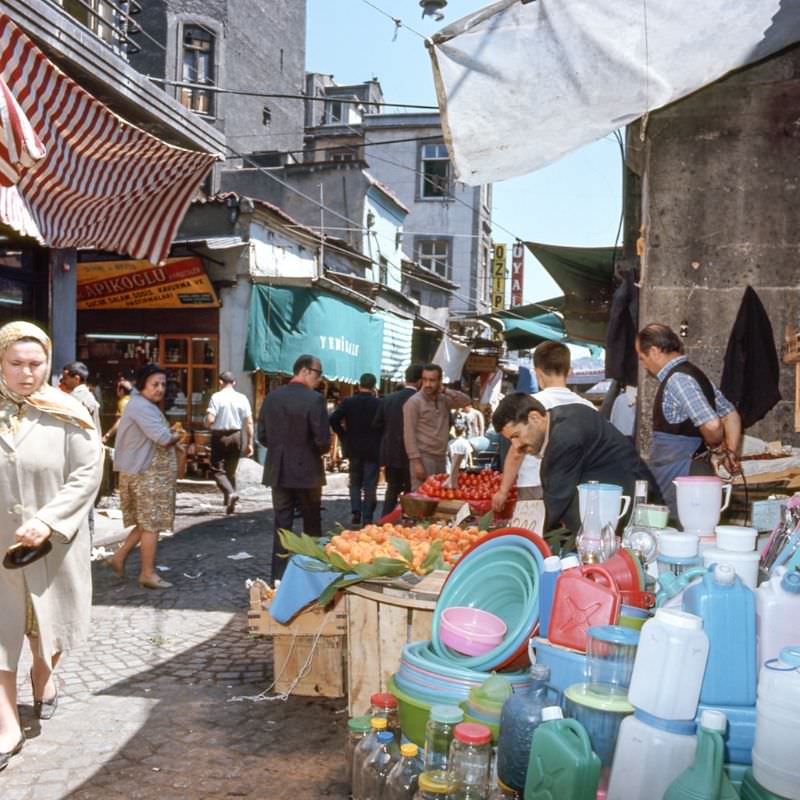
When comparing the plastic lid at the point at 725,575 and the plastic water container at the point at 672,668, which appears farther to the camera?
the plastic lid at the point at 725,575

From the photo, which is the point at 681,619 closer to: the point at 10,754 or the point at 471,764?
the point at 471,764

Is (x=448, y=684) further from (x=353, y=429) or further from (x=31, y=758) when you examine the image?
(x=353, y=429)

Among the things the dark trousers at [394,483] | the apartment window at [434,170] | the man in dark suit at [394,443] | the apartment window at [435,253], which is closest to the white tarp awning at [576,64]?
the man in dark suit at [394,443]

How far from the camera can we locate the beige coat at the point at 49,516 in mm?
4102

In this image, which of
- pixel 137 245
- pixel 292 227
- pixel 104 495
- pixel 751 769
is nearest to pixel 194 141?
pixel 137 245

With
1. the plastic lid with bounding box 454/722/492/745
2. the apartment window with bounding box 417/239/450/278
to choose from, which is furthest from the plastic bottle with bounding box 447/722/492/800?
the apartment window with bounding box 417/239/450/278

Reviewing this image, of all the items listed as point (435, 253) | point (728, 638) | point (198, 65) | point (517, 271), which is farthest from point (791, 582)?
point (435, 253)

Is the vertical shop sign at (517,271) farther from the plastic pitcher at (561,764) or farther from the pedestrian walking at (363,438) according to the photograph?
the plastic pitcher at (561,764)

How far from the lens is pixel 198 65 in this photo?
2755cm

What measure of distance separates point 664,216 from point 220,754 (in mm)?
4769

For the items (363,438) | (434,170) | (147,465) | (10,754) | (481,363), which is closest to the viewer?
(10,754)

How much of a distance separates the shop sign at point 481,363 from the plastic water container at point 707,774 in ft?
85.5

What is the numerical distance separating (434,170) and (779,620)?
39240mm

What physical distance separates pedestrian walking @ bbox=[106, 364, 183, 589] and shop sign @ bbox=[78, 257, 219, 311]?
9.11 metres
